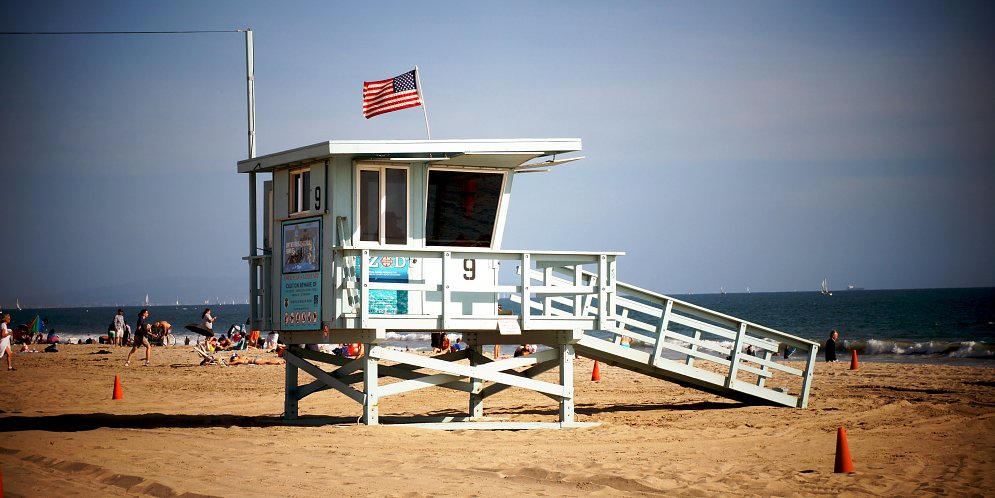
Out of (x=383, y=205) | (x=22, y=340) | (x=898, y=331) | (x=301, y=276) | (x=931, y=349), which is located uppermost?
(x=383, y=205)

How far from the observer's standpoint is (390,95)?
16.2 metres

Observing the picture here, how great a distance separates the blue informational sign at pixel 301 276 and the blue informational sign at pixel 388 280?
831mm

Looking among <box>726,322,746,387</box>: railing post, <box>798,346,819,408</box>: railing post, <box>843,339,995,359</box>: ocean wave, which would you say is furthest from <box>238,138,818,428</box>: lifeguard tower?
<box>843,339,995,359</box>: ocean wave

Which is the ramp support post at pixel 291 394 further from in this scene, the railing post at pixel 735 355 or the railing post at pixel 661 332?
the railing post at pixel 735 355

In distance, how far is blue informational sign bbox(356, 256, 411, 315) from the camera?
14477 millimetres

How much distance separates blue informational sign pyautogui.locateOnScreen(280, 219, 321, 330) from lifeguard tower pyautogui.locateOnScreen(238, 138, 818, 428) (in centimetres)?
2

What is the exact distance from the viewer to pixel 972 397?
2084cm

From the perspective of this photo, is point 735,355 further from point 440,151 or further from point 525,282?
point 440,151

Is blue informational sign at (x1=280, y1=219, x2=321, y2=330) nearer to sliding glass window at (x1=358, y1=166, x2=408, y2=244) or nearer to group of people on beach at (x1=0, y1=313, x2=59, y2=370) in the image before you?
sliding glass window at (x1=358, y1=166, x2=408, y2=244)

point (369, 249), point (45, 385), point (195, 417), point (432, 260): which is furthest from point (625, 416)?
point (45, 385)

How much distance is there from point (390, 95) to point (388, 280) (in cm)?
320

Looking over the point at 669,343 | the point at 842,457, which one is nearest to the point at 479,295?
the point at 669,343

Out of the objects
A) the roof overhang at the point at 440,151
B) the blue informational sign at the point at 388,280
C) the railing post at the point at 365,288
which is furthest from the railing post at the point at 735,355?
the railing post at the point at 365,288

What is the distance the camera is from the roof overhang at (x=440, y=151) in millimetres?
14273
